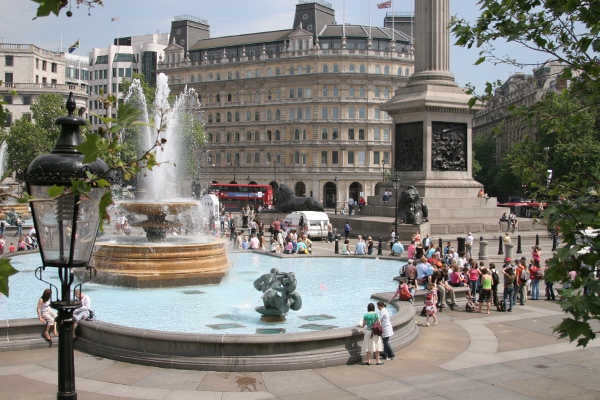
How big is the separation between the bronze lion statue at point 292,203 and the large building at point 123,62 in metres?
69.7

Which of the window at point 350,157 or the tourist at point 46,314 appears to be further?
the window at point 350,157

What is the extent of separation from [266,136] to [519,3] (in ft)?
280

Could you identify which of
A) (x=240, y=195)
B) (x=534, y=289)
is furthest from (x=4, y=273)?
(x=240, y=195)

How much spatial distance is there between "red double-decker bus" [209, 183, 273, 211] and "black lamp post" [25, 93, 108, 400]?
59.9 meters

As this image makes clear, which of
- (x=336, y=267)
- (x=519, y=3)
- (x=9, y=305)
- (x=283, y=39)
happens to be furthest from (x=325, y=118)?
(x=519, y=3)

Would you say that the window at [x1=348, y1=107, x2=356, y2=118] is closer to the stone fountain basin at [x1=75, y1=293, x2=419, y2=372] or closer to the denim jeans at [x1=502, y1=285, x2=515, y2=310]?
the denim jeans at [x1=502, y1=285, x2=515, y2=310]

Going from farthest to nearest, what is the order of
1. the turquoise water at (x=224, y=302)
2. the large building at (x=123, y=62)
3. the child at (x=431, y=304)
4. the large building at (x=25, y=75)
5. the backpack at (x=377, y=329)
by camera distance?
the large building at (x=123, y=62) → the large building at (x=25, y=75) → the child at (x=431, y=304) → the turquoise water at (x=224, y=302) → the backpack at (x=377, y=329)

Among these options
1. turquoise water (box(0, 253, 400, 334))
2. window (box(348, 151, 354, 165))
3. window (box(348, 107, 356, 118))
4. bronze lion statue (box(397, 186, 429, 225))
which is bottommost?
turquoise water (box(0, 253, 400, 334))

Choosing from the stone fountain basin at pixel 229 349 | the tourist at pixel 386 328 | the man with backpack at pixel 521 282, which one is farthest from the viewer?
the man with backpack at pixel 521 282

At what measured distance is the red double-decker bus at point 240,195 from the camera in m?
66.6

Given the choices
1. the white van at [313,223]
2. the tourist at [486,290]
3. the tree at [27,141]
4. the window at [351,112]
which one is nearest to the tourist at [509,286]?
the tourist at [486,290]

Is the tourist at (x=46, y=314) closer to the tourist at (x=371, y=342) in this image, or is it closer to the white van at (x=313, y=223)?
the tourist at (x=371, y=342)

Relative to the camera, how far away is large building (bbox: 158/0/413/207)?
87.2 m

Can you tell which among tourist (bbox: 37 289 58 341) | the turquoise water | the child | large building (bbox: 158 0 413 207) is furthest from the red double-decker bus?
tourist (bbox: 37 289 58 341)
